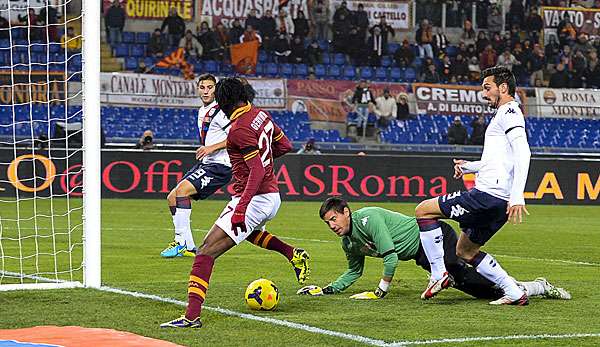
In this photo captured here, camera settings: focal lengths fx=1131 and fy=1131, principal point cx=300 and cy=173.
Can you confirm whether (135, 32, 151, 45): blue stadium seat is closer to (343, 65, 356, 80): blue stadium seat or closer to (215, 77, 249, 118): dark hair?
(343, 65, 356, 80): blue stadium seat

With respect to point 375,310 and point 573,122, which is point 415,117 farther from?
point 375,310

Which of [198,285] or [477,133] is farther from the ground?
[198,285]

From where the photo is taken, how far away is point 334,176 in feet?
80.6

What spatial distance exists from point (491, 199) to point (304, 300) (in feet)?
5.66

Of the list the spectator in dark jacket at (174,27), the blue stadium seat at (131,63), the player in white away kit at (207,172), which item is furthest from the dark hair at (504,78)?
the spectator in dark jacket at (174,27)

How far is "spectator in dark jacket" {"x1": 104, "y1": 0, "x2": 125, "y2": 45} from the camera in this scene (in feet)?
96.7

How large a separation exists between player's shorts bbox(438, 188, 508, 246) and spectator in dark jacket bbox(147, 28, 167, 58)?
70.8 ft

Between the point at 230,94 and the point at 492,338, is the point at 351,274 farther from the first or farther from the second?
the point at 492,338

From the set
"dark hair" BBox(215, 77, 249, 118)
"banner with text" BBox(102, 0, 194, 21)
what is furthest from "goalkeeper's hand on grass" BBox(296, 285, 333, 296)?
"banner with text" BBox(102, 0, 194, 21)

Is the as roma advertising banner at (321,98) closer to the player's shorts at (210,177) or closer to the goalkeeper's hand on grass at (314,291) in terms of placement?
the player's shorts at (210,177)

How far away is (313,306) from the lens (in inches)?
341

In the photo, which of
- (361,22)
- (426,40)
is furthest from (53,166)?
(426,40)

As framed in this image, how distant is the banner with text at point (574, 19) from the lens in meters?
33.1

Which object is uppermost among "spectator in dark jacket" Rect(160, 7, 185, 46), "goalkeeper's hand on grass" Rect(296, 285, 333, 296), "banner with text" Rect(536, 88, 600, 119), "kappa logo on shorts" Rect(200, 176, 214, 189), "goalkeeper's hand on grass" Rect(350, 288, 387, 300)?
"spectator in dark jacket" Rect(160, 7, 185, 46)
